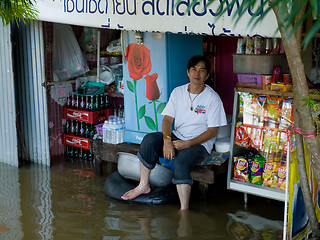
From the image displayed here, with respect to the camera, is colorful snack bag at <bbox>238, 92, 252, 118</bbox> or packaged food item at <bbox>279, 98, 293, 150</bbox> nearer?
packaged food item at <bbox>279, 98, 293, 150</bbox>

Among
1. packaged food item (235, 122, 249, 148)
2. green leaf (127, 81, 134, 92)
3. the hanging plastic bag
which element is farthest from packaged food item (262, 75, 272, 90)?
the hanging plastic bag

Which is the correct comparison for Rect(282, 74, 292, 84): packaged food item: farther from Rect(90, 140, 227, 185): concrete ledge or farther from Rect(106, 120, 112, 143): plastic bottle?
Rect(106, 120, 112, 143): plastic bottle

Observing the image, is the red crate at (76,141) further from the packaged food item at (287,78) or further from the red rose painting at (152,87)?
the packaged food item at (287,78)

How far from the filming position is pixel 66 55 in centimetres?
669

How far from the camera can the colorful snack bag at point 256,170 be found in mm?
4672

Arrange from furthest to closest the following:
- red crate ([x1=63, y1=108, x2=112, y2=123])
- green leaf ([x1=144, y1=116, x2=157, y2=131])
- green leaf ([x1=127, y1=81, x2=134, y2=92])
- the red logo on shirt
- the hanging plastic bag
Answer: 1. the hanging plastic bag
2. red crate ([x1=63, y1=108, x2=112, y2=123])
3. green leaf ([x1=127, y1=81, x2=134, y2=92])
4. green leaf ([x1=144, y1=116, x2=157, y2=131])
5. the red logo on shirt

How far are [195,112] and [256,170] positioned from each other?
33.3 inches

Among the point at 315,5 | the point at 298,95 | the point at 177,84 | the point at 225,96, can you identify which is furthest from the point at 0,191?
the point at 315,5

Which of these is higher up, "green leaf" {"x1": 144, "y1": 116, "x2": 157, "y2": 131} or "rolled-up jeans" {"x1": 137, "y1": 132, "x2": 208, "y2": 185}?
"green leaf" {"x1": 144, "y1": 116, "x2": 157, "y2": 131}

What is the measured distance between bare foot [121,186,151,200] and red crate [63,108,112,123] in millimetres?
1757

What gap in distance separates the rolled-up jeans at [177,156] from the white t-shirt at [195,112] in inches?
5.5

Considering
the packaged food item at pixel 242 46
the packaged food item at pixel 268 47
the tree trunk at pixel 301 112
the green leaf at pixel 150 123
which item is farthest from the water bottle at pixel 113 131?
the tree trunk at pixel 301 112

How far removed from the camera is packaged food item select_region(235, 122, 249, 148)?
4668 millimetres

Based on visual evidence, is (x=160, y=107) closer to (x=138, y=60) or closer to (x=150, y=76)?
(x=150, y=76)
